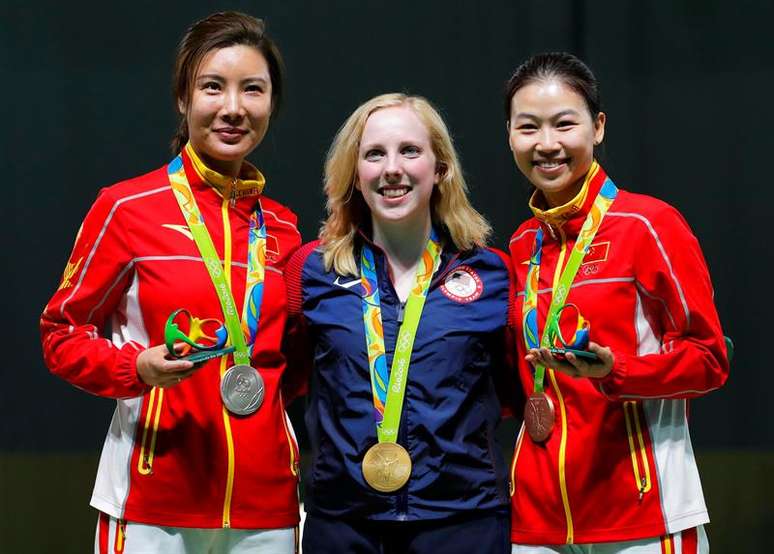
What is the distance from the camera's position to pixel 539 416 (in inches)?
94.4

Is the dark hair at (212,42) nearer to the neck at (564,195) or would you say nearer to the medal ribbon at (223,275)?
the medal ribbon at (223,275)

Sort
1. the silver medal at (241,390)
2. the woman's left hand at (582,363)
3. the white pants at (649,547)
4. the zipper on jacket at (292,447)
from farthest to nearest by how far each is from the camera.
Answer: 1. the zipper on jacket at (292,447)
2. the silver medal at (241,390)
3. the white pants at (649,547)
4. the woman's left hand at (582,363)

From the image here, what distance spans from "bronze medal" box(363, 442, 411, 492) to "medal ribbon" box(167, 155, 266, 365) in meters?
0.37

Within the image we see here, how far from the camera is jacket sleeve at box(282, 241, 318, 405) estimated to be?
8.48 feet

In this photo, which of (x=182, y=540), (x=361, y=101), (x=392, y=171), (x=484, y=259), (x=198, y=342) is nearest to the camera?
(x=198, y=342)

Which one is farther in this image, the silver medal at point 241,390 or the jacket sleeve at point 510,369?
the jacket sleeve at point 510,369

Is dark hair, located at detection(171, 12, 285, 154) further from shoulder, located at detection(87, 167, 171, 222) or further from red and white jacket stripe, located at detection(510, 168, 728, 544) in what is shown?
red and white jacket stripe, located at detection(510, 168, 728, 544)

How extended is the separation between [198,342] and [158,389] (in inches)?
8.5

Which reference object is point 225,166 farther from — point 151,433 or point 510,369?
point 510,369

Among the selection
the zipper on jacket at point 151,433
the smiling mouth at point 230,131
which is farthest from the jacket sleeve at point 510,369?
the zipper on jacket at point 151,433

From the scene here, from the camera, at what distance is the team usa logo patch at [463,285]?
8.25 ft

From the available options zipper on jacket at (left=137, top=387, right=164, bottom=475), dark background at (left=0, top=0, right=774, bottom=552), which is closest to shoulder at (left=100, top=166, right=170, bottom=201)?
zipper on jacket at (left=137, top=387, right=164, bottom=475)

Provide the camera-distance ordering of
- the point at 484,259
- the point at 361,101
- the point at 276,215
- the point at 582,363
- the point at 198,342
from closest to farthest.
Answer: the point at 582,363 < the point at 198,342 < the point at 484,259 < the point at 276,215 < the point at 361,101

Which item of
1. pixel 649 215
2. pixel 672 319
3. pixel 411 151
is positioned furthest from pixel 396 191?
pixel 672 319
